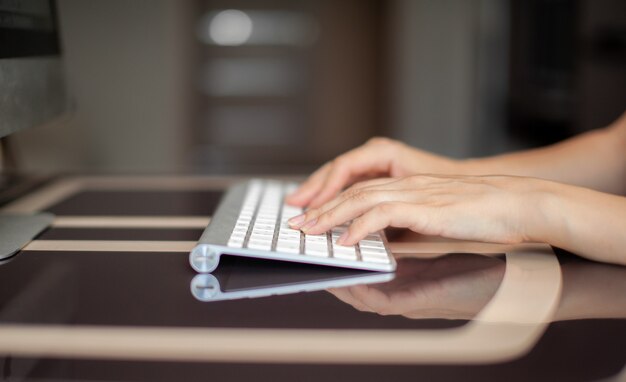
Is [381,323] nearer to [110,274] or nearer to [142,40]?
[110,274]

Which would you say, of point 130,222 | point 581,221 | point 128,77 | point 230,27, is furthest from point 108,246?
point 230,27

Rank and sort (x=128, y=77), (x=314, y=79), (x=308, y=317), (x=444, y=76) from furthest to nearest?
(x=314, y=79) → (x=444, y=76) → (x=128, y=77) → (x=308, y=317)

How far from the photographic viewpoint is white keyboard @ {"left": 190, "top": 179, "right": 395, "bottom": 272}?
2.28ft

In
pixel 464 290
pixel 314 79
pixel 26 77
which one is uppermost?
pixel 26 77

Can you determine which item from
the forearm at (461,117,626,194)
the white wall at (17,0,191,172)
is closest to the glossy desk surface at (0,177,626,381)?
the forearm at (461,117,626,194)

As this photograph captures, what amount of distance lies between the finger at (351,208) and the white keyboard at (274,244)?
0.4 inches

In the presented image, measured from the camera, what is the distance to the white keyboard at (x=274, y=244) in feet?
2.28

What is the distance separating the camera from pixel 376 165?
3.37 feet

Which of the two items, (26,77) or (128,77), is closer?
(26,77)

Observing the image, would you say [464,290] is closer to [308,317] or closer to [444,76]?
[308,317]

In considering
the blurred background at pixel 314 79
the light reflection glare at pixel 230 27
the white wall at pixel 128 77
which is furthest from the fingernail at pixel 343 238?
the light reflection glare at pixel 230 27

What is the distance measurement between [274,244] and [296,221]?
0.09 m

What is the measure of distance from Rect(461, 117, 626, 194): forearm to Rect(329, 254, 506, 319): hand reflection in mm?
322

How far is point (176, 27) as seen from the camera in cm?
320
